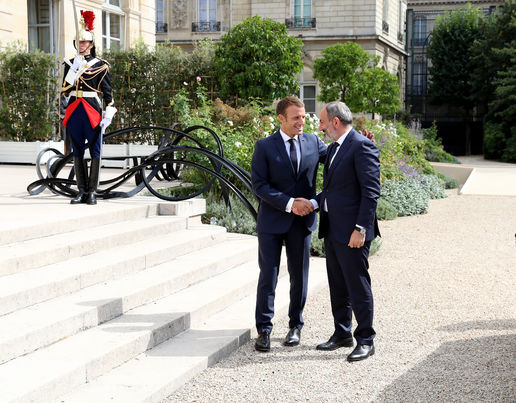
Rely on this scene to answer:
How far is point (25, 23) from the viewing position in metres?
15.9

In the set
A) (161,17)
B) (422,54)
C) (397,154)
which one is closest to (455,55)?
(422,54)

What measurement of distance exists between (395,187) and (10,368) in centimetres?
1003

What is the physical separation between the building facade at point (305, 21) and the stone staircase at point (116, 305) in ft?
93.3

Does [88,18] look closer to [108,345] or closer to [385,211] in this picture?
[108,345]

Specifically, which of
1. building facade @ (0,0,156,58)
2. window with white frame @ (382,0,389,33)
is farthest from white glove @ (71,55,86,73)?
window with white frame @ (382,0,389,33)

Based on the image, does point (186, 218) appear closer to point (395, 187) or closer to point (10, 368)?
point (10, 368)

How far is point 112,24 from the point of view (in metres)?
19.0

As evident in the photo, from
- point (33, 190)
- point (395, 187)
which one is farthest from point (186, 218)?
point (395, 187)

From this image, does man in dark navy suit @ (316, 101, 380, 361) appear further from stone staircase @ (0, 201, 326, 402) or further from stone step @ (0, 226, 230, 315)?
stone step @ (0, 226, 230, 315)

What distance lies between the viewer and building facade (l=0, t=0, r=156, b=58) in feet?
51.5

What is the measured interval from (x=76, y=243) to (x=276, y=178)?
1.78 metres

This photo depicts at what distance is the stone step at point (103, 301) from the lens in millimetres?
4086

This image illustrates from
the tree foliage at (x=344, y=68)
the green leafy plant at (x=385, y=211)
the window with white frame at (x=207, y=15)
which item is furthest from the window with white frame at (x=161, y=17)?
the green leafy plant at (x=385, y=211)

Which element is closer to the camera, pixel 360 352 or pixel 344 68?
pixel 360 352
